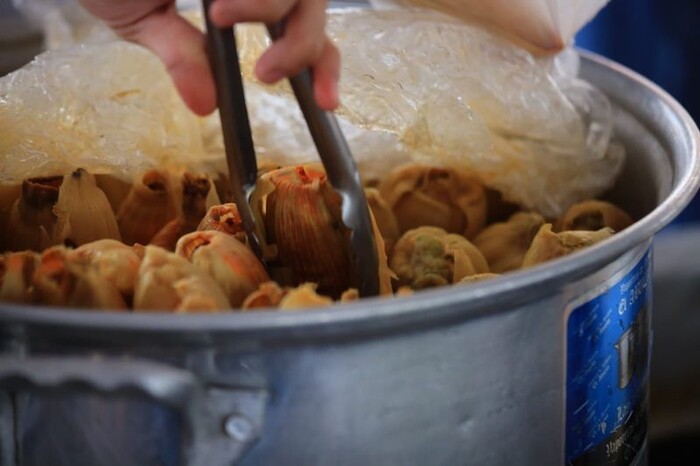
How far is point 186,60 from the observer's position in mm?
495

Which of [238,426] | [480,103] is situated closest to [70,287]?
[238,426]

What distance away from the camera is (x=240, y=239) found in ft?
1.82

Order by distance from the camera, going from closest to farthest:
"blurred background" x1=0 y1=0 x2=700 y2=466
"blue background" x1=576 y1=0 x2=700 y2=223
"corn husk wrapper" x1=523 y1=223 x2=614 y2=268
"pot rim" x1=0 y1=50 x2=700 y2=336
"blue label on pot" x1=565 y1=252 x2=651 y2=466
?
"pot rim" x1=0 y1=50 x2=700 y2=336 < "blue label on pot" x1=565 y1=252 x2=651 y2=466 < "corn husk wrapper" x1=523 y1=223 x2=614 y2=268 < "blurred background" x1=0 y1=0 x2=700 y2=466 < "blue background" x1=576 y1=0 x2=700 y2=223

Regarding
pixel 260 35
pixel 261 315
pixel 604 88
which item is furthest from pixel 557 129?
pixel 261 315

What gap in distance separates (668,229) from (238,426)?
991mm

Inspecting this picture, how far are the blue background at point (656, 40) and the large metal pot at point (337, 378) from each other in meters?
0.84

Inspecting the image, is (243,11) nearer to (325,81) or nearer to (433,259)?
(325,81)

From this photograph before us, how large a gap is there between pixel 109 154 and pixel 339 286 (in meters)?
0.21

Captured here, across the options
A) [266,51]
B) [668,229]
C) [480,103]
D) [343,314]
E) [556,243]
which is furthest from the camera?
[668,229]

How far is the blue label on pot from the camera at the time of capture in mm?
470

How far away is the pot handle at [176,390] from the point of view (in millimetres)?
374

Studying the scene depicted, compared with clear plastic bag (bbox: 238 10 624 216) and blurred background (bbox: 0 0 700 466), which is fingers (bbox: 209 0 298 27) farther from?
blurred background (bbox: 0 0 700 466)

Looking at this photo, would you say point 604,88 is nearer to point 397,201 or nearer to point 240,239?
point 397,201

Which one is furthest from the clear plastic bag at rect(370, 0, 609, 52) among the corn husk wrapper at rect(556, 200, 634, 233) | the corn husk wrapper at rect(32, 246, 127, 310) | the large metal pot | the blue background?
the blue background
